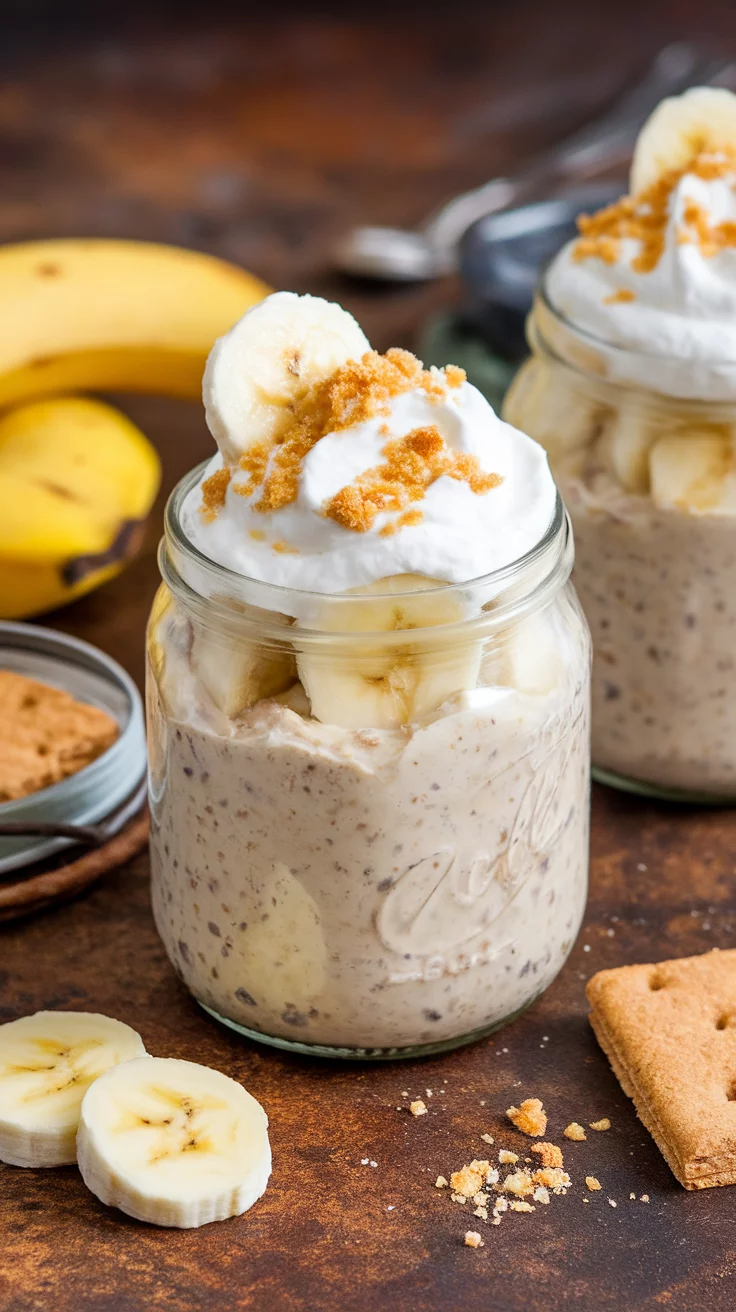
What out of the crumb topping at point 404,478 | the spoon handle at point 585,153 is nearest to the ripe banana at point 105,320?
the spoon handle at point 585,153

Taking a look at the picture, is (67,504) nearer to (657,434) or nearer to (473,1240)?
(657,434)

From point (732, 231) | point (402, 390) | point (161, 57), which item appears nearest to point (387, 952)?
point (402, 390)

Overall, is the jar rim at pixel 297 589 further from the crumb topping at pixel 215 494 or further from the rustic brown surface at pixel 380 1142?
the rustic brown surface at pixel 380 1142

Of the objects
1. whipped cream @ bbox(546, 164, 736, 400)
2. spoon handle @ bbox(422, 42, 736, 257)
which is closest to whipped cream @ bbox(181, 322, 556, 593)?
whipped cream @ bbox(546, 164, 736, 400)

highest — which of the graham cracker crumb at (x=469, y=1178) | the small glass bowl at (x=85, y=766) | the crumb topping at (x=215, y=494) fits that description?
the crumb topping at (x=215, y=494)

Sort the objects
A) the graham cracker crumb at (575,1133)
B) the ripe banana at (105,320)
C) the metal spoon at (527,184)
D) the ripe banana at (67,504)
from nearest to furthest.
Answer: the graham cracker crumb at (575,1133)
the ripe banana at (67,504)
the ripe banana at (105,320)
the metal spoon at (527,184)

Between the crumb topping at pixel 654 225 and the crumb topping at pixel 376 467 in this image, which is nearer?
the crumb topping at pixel 376 467

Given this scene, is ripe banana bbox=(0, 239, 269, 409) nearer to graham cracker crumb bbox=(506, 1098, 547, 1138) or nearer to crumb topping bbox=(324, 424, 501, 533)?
crumb topping bbox=(324, 424, 501, 533)

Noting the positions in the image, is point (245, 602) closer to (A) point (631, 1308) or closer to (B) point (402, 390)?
A: (B) point (402, 390)
